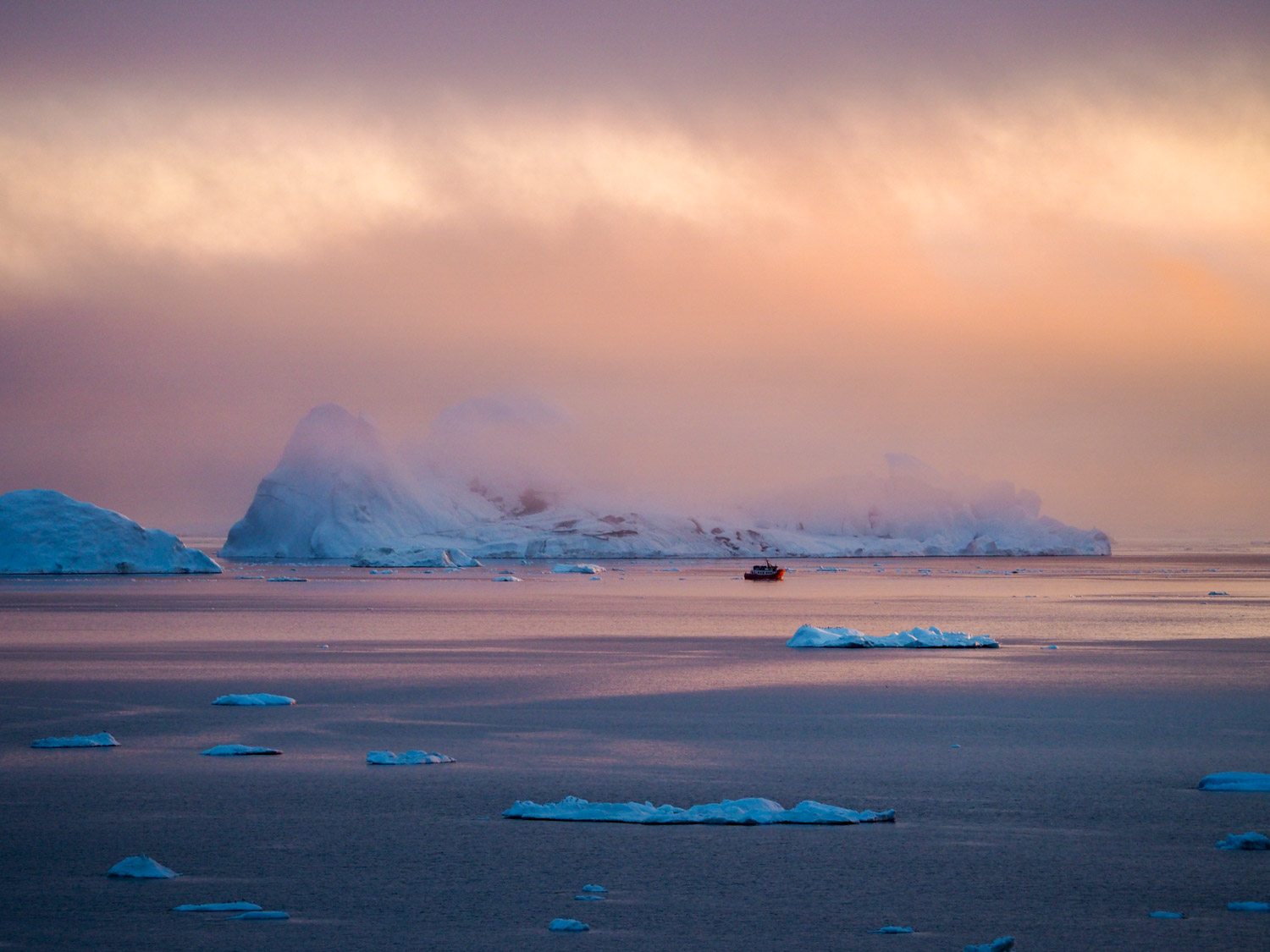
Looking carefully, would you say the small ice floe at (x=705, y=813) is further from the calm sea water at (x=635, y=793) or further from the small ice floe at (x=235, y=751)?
the small ice floe at (x=235, y=751)

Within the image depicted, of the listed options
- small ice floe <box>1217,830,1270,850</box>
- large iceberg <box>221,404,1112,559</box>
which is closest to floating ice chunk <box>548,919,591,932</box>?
small ice floe <box>1217,830,1270,850</box>

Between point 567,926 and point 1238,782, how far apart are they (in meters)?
5.81

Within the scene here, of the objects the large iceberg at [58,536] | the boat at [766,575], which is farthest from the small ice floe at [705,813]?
the large iceberg at [58,536]

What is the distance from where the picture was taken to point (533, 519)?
397 feet

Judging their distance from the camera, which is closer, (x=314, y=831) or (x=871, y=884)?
(x=871, y=884)

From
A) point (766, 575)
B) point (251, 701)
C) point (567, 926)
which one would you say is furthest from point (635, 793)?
point (766, 575)

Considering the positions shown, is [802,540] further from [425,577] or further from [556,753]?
[556,753]

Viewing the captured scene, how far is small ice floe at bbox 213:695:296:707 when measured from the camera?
46.8ft

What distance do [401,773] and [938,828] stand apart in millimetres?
4142

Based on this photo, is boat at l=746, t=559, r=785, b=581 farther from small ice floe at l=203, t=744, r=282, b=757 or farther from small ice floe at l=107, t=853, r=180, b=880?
small ice floe at l=107, t=853, r=180, b=880

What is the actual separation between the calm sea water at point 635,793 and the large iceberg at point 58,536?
140 feet

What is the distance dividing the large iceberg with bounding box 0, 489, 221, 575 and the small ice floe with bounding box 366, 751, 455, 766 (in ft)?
188

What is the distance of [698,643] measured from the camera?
2470 centimetres

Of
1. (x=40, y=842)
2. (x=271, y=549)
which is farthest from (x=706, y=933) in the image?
(x=271, y=549)
